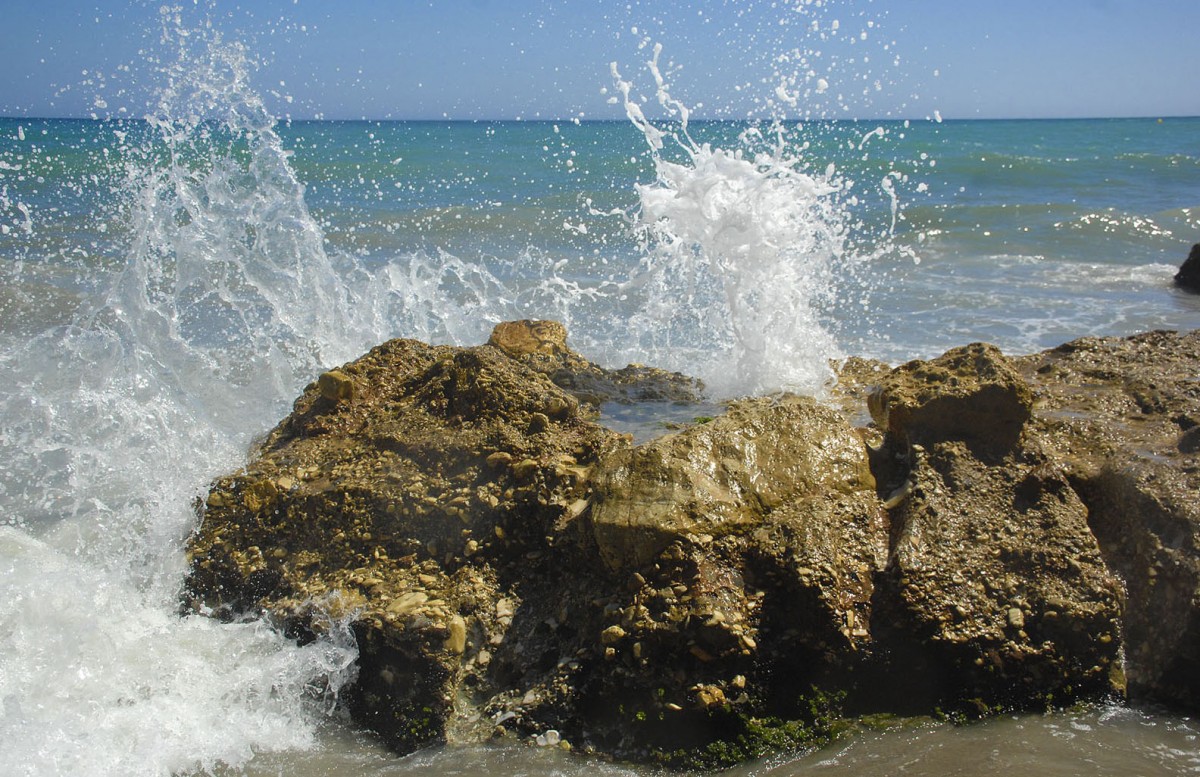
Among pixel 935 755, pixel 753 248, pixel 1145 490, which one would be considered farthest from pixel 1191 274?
pixel 935 755

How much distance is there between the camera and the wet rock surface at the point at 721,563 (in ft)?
9.27

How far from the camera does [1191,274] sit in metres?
10.3

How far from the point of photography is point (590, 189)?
20.5 meters

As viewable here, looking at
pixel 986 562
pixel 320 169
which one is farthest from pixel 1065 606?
pixel 320 169

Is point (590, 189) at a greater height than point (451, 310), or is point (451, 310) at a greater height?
point (590, 189)

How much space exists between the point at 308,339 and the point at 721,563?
4030 millimetres

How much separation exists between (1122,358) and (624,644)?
3503 millimetres

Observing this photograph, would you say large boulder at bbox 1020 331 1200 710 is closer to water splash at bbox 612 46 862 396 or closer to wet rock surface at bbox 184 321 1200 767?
wet rock surface at bbox 184 321 1200 767

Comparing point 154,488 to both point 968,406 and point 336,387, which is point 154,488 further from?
point 968,406

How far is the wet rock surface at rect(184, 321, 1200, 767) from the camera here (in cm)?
282

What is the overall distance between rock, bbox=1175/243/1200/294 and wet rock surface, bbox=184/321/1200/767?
25.2 feet

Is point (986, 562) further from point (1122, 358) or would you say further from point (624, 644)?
point (1122, 358)

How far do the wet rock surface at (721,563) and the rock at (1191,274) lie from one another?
7.67 meters

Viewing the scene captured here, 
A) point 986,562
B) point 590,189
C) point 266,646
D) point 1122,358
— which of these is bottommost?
point 266,646
